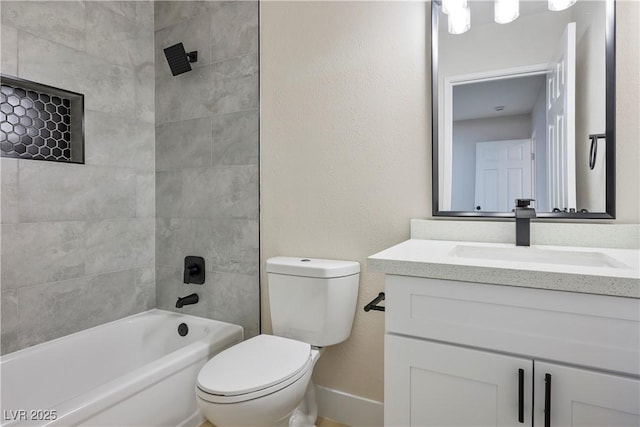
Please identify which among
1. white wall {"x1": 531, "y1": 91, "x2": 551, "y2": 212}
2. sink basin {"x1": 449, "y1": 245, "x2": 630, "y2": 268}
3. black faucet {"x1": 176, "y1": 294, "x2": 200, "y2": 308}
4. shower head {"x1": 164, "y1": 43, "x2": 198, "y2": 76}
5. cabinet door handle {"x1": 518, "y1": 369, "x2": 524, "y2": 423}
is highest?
shower head {"x1": 164, "y1": 43, "x2": 198, "y2": 76}

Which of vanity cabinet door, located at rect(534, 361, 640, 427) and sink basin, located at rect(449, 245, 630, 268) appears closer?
vanity cabinet door, located at rect(534, 361, 640, 427)

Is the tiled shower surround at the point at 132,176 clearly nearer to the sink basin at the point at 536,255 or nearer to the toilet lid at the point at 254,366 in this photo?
the toilet lid at the point at 254,366

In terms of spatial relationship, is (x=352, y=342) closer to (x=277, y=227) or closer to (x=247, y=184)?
(x=277, y=227)

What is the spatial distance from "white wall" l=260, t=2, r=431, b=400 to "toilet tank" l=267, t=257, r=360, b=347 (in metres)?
0.10

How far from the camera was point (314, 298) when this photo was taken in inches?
61.3

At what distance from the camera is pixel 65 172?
71.5 inches

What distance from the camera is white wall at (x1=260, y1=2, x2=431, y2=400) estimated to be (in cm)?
156

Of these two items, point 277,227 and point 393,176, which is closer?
point 393,176

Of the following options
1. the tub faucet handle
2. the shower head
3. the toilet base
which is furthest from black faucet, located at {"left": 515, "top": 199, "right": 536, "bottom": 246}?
the shower head

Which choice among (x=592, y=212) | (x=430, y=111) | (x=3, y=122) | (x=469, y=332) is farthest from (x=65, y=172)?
(x=592, y=212)

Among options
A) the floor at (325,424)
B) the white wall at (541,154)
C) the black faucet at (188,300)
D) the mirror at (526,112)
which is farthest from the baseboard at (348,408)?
the white wall at (541,154)

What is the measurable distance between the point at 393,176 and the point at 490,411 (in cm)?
96

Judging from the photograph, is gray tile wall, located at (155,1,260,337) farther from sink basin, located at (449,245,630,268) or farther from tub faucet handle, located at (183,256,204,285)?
sink basin, located at (449,245,630,268)

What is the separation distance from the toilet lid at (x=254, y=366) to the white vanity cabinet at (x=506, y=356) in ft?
1.43
